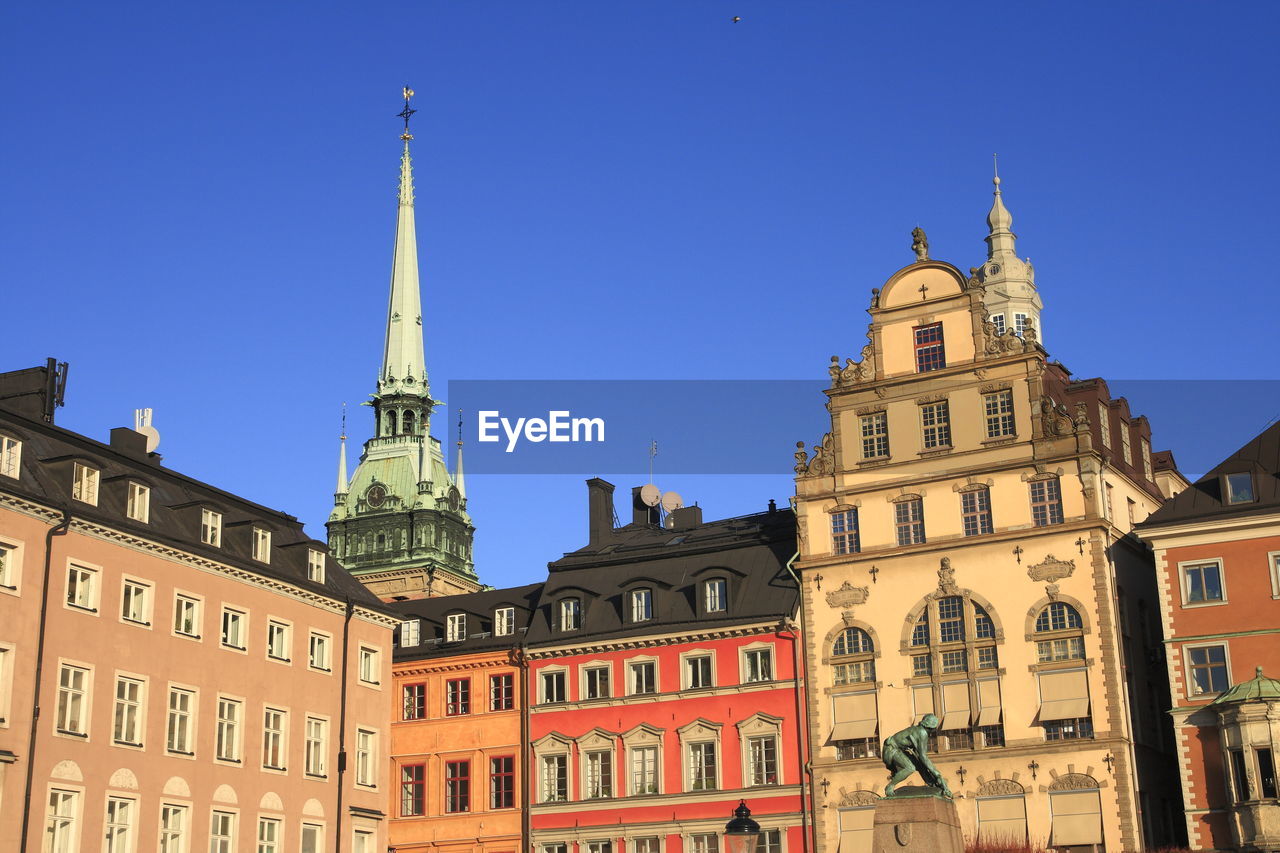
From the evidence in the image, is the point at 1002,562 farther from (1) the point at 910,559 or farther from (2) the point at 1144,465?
(2) the point at 1144,465

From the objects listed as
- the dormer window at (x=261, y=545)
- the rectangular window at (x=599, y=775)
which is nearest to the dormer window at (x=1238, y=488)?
the rectangular window at (x=599, y=775)

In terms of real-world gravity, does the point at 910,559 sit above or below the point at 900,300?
below

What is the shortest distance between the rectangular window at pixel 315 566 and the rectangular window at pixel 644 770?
595 inches

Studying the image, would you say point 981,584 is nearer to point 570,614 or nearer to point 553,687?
point 570,614

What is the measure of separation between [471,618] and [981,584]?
78.6ft

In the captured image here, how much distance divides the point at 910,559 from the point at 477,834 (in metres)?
21.4

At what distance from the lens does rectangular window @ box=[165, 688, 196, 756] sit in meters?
55.7

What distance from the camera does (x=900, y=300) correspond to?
71.2 metres

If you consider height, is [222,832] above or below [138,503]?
below

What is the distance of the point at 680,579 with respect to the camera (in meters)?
72.6

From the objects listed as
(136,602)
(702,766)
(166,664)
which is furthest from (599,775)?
(136,602)

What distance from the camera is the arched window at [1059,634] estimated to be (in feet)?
208

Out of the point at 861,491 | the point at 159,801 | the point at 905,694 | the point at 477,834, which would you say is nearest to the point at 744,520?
the point at 861,491

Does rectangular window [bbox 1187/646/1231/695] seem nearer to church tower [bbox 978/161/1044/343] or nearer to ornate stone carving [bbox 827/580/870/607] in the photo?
ornate stone carving [bbox 827/580/870/607]
